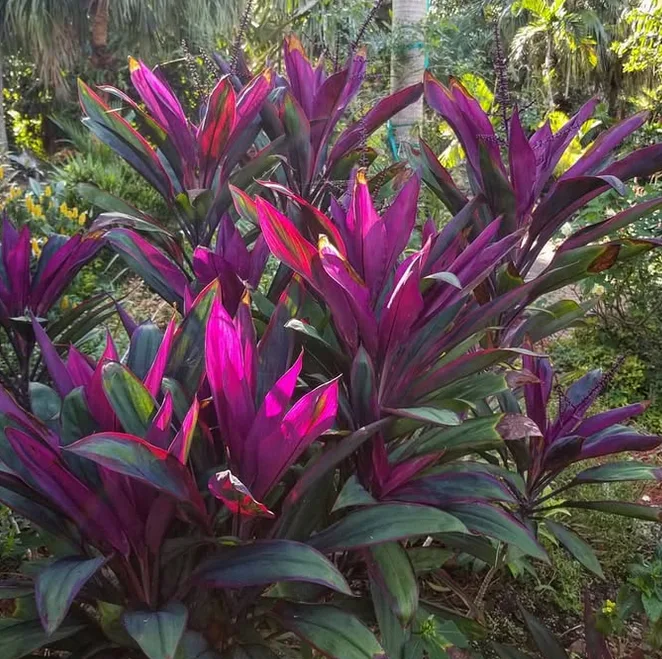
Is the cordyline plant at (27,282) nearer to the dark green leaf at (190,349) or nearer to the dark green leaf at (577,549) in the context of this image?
the dark green leaf at (190,349)

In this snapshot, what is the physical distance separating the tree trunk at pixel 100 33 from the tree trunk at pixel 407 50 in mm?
5057

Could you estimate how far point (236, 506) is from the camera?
89 centimetres

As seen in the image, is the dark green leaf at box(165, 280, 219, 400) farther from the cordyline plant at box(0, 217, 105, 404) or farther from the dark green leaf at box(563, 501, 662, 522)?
the dark green leaf at box(563, 501, 662, 522)

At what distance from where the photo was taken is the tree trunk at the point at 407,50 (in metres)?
5.47

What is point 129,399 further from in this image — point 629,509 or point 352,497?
point 629,509

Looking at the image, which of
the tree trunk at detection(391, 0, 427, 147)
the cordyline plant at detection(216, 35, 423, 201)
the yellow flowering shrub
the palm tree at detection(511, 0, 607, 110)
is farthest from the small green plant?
the palm tree at detection(511, 0, 607, 110)

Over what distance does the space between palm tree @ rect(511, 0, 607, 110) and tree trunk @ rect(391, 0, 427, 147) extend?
1.86 m

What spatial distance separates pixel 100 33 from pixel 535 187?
9.50 m

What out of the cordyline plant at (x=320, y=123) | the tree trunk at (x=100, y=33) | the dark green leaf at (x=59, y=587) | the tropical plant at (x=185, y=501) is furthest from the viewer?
the tree trunk at (x=100, y=33)

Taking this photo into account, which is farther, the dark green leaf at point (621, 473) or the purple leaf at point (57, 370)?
the dark green leaf at point (621, 473)

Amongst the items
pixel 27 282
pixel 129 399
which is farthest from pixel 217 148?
pixel 129 399

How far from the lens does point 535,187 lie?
157cm

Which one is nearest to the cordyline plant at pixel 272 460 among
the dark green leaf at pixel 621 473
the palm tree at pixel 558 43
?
the dark green leaf at pixel 621 473

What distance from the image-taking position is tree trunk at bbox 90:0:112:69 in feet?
29.2
